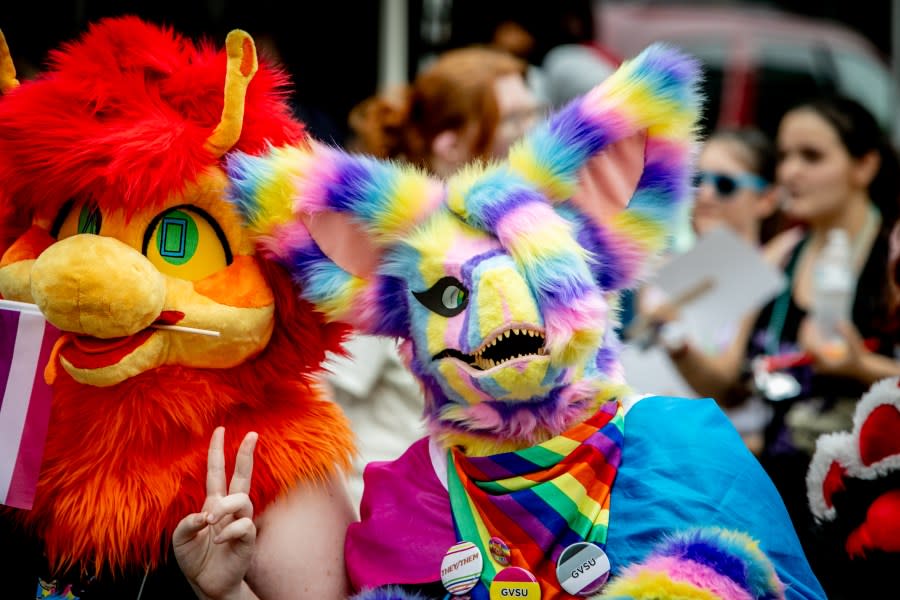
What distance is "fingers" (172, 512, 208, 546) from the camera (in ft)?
5.63

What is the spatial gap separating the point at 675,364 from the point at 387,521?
1.96 m

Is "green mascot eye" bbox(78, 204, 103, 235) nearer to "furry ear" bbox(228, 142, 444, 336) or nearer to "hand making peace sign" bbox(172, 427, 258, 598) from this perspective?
"furry ear" bbox(228, 142, 444, 336)

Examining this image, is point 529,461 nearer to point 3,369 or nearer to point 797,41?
point 3,369

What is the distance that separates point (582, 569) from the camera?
1668 mm

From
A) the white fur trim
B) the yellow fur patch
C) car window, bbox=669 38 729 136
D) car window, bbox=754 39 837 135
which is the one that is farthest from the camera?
car window, bbox=754 39 837 135

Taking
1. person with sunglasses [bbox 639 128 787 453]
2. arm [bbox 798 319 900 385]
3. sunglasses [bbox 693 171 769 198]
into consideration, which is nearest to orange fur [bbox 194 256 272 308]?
arm [bbox 798 319 900 385]

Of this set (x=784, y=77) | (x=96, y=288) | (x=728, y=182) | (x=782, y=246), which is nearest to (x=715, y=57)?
(x=784, y=77)

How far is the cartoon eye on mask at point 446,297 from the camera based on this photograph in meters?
Answer: 1.72

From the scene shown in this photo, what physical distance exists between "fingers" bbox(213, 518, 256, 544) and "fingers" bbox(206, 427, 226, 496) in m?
0.06

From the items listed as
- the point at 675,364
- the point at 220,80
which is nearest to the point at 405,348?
the point at 220,80

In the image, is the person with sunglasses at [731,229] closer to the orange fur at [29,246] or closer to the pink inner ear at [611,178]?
the pink inner ear at [611,178]

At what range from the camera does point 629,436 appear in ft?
5.81

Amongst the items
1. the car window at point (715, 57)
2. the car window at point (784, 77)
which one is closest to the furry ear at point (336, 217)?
the car window at point (715, 57)

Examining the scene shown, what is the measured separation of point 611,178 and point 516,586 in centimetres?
62
